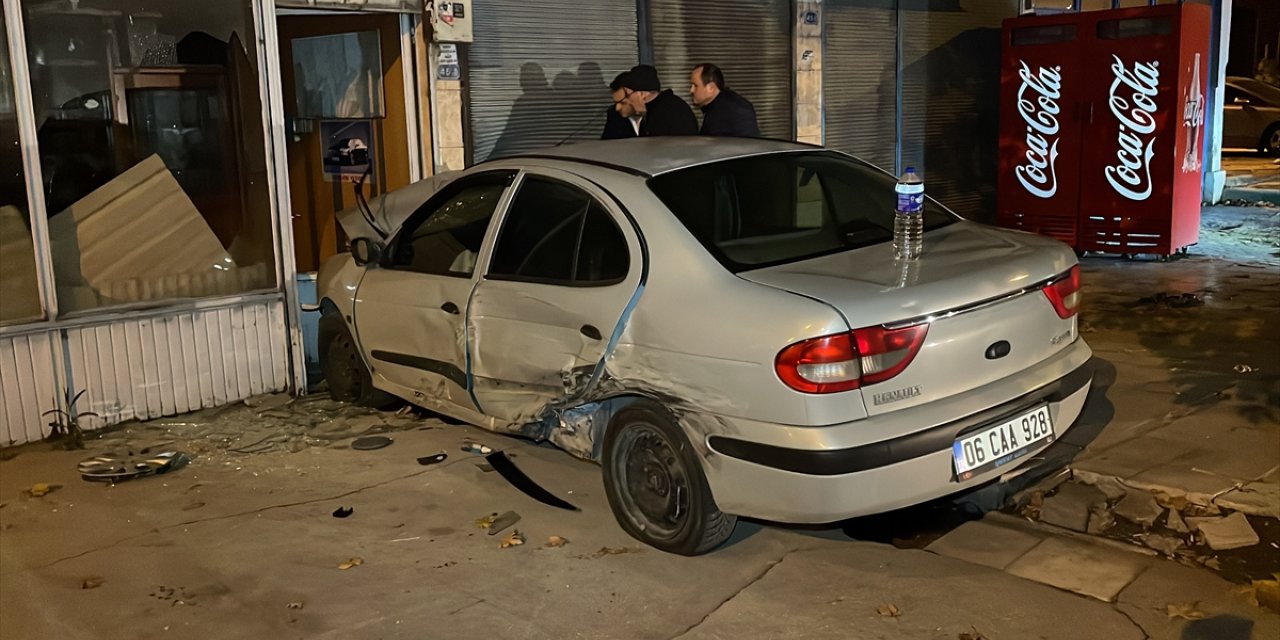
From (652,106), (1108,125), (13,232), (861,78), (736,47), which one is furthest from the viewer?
(861,78)

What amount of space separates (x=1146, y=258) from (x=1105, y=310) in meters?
2.73

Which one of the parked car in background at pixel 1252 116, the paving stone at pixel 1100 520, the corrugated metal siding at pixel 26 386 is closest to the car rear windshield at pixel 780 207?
the paving stone at pixel 1100 520

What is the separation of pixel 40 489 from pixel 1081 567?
4.69 m

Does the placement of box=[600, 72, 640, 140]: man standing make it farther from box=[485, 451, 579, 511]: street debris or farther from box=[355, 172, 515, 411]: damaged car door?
box=[485, 451, 579, 511]: street debris

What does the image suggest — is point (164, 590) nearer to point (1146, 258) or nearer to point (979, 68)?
point (1146, 258)

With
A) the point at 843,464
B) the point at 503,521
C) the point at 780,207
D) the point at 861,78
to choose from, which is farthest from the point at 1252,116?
the point at 843,464

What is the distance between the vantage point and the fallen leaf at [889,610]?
3.81 meters

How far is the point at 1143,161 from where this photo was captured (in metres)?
10.2

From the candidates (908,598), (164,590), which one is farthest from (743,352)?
(164,590)

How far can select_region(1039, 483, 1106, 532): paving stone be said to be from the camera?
4570 mm

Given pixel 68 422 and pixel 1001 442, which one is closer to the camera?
pixel 1001 442

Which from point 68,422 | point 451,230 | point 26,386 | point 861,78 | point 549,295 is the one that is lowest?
point 68,422

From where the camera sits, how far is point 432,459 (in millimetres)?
5711

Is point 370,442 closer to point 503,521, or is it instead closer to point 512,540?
point 503,521
